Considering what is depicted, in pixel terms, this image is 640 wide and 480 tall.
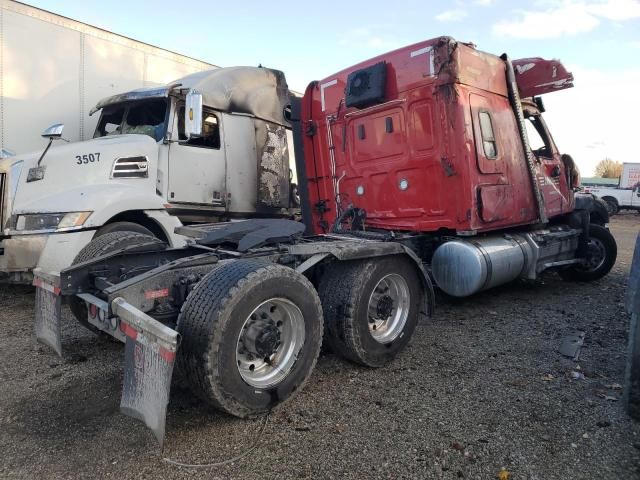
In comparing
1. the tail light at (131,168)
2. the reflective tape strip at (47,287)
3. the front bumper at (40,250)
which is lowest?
the reflective tape strip at (47,287)

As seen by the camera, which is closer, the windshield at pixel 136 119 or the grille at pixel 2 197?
the grille at pixel 2 197

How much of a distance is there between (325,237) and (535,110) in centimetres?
408

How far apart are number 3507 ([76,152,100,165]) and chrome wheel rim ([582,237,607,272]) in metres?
7.04

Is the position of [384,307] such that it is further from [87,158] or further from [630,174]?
[630,174]

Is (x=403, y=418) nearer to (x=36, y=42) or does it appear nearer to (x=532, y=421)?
(x=532, y=421)

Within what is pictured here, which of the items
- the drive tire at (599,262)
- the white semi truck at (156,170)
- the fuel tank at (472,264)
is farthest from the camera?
the drive tire at (599,262)

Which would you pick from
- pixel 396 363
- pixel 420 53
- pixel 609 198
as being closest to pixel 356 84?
pixel 420 53

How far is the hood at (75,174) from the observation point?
504 centimetres

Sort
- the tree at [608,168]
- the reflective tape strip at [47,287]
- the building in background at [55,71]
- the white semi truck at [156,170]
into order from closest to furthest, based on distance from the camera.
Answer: the reflective tape strip at [47,287] → the white semi truck at [156,170] → the building in background at [55,71] → the tree at [608,168]

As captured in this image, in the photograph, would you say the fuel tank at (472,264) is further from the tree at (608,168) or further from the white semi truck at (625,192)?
the tree at (608,168)

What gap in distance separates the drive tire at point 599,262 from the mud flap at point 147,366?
6811mm

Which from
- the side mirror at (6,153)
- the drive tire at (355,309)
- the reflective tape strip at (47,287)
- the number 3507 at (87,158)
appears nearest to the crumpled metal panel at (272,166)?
the number 3507 at (87,158)

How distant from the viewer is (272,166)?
7262 millimetres

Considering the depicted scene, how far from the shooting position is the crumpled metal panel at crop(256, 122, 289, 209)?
7.11 meters
